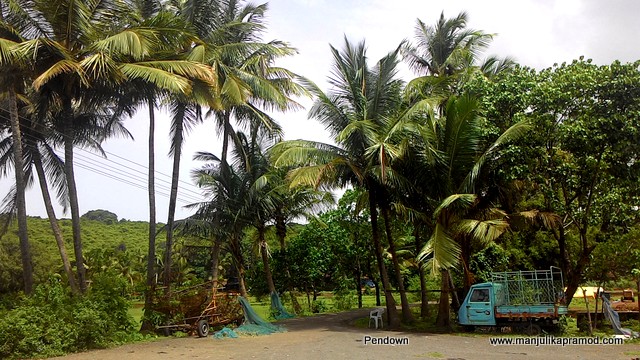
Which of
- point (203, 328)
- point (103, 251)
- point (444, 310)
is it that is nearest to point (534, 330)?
point (444, 310)

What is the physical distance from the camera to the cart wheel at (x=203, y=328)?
1655cm

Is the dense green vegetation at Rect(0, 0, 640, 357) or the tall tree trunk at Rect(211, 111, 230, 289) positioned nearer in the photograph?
the dense green vegetation at Rect(0, 0, 640, 357)

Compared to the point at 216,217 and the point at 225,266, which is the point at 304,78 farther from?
the point at 225,266

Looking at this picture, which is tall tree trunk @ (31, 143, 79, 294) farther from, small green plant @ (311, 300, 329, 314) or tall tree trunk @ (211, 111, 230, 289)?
small green plant @ (311, 300, 329, 314)

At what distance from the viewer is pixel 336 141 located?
18.1 m

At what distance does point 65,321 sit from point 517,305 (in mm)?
12387

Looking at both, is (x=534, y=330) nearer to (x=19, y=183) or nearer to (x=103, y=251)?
(x=19, y=183)

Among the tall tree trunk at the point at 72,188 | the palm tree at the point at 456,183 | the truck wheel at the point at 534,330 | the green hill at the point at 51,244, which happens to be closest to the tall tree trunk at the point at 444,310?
the palm tree at the point at 456,183

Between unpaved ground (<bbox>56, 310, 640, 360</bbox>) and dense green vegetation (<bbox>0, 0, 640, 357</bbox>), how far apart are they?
63.3 inches

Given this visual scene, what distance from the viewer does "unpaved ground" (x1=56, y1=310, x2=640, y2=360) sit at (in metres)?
11.8

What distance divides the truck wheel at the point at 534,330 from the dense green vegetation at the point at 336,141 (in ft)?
8.98

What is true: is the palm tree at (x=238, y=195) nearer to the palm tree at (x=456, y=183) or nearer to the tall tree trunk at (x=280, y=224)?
the tall tree trunk at (x=280, y=224)

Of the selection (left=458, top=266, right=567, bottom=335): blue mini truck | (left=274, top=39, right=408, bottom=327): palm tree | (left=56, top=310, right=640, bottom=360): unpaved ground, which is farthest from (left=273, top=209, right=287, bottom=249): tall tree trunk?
(left=458, top=266, right=567, bottom=335): blue mini truck

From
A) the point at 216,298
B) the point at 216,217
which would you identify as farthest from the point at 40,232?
the point at 216,298
